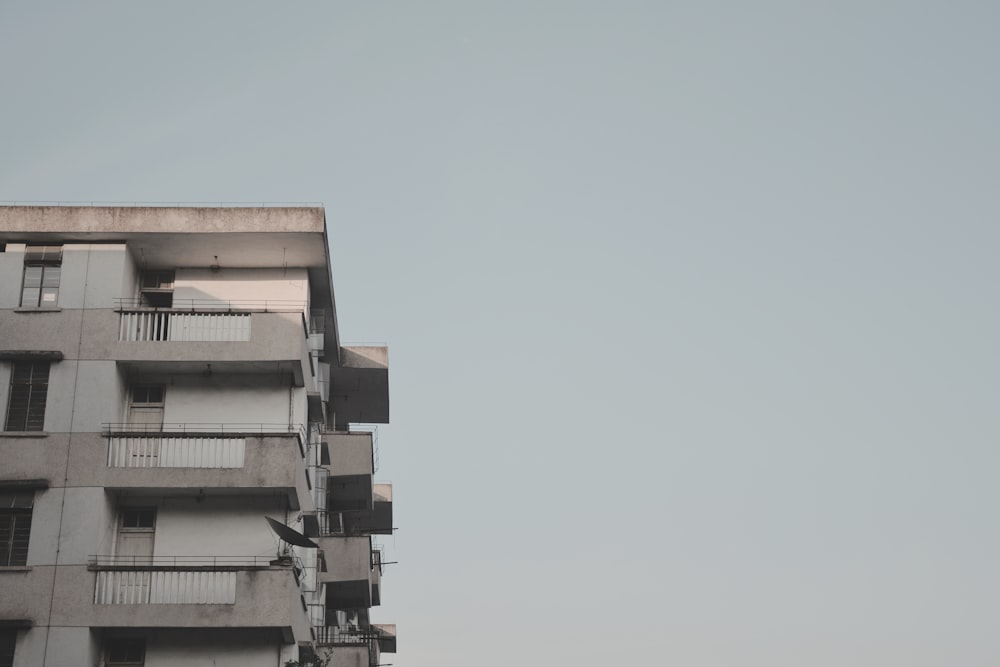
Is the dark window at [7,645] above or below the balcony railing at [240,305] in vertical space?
below

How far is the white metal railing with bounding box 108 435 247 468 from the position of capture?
36.6 meters

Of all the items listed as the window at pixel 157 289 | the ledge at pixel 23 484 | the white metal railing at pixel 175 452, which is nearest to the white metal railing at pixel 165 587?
the ledge at pixel 23 484

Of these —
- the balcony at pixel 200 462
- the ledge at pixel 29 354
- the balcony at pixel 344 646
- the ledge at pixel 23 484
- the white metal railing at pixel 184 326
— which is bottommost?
the balcony at pixel 344 646

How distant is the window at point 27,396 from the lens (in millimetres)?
36750

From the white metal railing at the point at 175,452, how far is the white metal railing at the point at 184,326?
272 centimetres

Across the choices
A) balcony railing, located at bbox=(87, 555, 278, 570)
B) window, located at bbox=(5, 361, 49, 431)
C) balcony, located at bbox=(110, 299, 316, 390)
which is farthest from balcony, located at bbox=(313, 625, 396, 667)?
window, located at bbox=(5, 361, 49, 431)

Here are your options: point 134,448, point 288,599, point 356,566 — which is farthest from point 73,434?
point 356,566

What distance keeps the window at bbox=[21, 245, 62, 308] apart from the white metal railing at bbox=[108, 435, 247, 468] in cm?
439

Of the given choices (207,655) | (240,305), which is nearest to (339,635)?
(207,655)

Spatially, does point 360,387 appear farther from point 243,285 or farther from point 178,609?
point 178,609

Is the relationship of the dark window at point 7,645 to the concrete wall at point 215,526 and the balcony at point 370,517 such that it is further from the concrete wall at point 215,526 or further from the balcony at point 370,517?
the balcony at point 370,517

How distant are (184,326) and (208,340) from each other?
2.71 feet

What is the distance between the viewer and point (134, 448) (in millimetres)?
36750

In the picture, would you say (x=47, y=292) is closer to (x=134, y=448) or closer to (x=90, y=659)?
(x=134, y=448)
